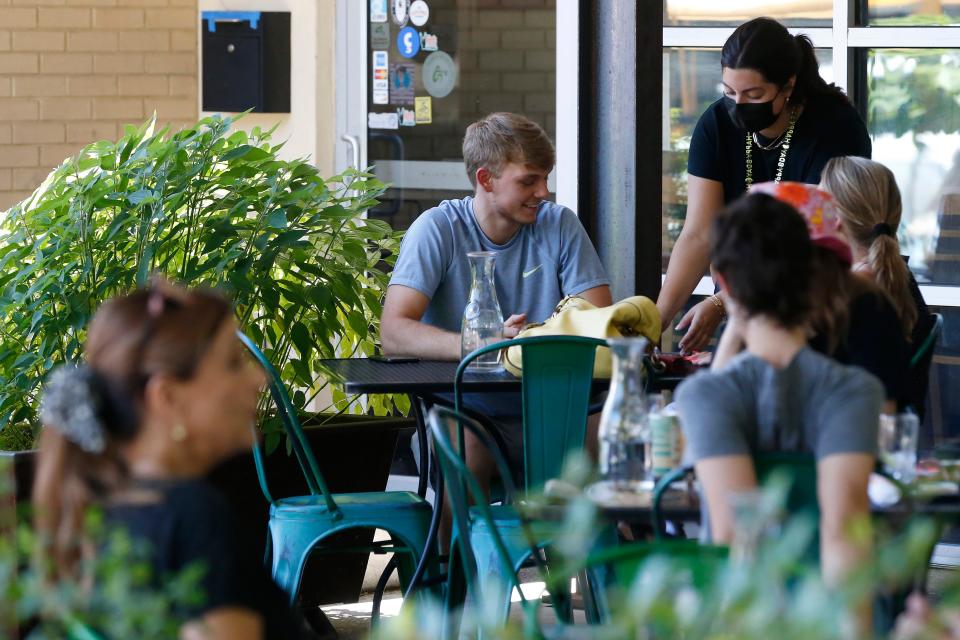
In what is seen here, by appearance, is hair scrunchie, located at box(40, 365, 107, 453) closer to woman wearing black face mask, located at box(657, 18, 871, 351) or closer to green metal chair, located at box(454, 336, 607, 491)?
green metal chair, located at box(454, 336, 607, 491)

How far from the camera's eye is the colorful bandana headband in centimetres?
236

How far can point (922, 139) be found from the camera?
4.39 m

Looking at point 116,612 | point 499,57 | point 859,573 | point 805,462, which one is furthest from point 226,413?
point 499,57

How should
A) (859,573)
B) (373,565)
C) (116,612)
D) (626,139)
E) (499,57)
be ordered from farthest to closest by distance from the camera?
1. (499,57)
2. (373,565)
3. (626,139)
4. (116,612)
5. (859,573)

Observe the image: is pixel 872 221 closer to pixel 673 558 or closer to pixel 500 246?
pixel 500 246

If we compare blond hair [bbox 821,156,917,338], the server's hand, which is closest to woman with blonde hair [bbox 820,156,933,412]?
blond hair [bbox 821,156,917,338]

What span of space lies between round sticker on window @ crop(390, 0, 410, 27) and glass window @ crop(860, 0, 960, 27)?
176 centimetres

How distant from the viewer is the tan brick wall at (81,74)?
584cm

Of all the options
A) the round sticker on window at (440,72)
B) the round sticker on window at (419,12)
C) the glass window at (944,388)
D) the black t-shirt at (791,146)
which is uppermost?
the round sticker on window at (419,12)

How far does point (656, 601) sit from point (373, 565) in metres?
3.77

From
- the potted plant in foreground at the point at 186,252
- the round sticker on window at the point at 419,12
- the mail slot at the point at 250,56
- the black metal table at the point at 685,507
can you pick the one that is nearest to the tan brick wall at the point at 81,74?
the mail slot at the point at 250,56

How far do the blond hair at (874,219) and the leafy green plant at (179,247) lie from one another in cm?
145

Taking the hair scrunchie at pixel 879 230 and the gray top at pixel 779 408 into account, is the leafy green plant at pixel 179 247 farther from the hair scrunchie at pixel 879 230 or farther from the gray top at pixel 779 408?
the gray top at pixel 779 408

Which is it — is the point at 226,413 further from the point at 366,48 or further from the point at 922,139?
the point at 366,48
